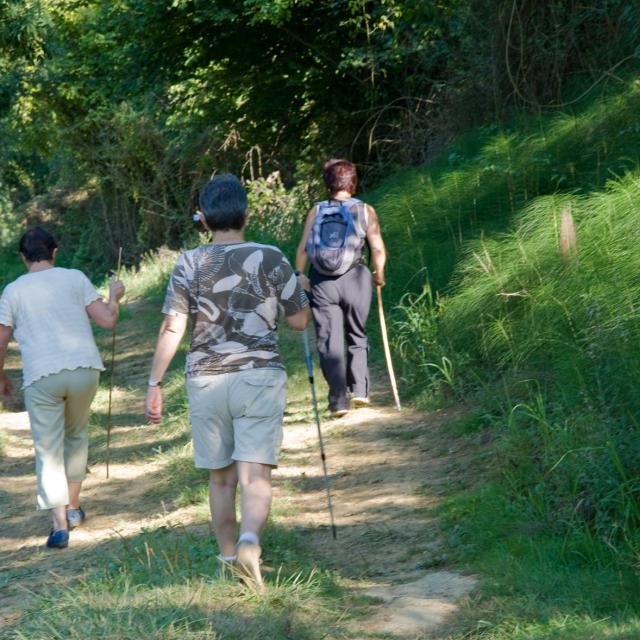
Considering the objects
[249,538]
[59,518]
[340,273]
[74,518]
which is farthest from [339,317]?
[249,538]

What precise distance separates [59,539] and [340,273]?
2.97m

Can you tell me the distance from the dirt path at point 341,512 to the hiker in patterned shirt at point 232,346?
0.77m

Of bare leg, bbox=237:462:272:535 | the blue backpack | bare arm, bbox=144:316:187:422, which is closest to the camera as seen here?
bare leg, bbox=237:462:272:535

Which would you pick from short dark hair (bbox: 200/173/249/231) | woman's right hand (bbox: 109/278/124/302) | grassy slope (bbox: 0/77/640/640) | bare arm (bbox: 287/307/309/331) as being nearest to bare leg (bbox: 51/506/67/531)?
grassy slope (bbox: 0/77/640/640)

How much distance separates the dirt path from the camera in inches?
201

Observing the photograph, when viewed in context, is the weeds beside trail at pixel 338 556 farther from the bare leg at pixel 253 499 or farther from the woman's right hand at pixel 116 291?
the woman's right hand at pixel 116 291

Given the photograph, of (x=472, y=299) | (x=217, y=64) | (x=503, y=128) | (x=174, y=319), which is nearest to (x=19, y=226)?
(x=217, y=64)

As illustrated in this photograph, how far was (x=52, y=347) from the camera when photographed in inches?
256

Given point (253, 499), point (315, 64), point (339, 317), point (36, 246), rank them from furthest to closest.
Answer: point (315, 64) → point (339, 317) → point (36, 246) → point (253, 499)

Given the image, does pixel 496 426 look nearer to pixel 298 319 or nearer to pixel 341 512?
pixel 341 512

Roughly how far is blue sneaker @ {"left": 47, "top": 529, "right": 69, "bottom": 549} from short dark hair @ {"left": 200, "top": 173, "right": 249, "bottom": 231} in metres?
2.41

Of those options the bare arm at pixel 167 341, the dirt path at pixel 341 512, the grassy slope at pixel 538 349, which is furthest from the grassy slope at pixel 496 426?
the bare arm at pixel 167 341

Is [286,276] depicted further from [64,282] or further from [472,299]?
[472,299]

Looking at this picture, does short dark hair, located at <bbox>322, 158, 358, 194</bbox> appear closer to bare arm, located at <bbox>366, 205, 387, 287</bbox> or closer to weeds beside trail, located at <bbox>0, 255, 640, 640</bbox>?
bare arm, located at <bbox>366, 205, 387, 287</bbox>
